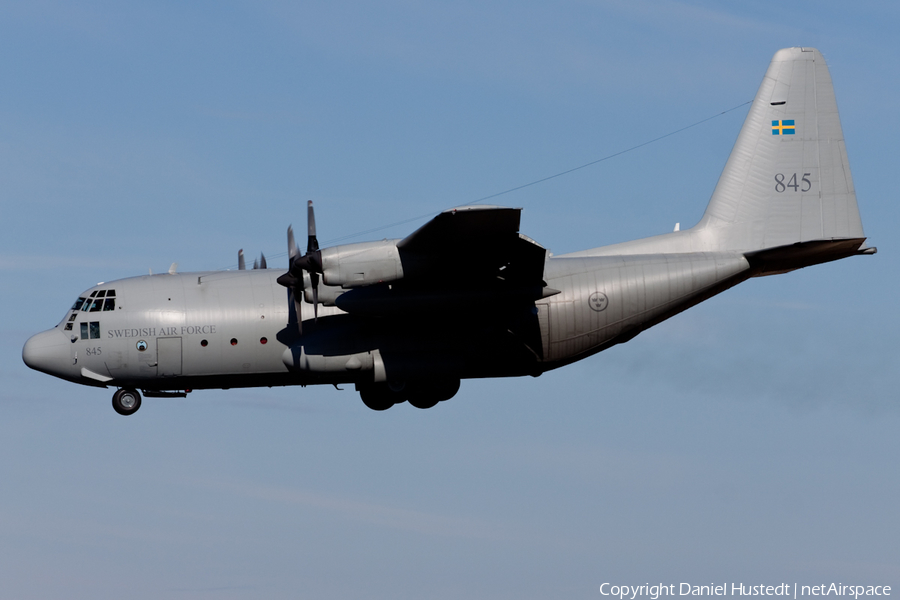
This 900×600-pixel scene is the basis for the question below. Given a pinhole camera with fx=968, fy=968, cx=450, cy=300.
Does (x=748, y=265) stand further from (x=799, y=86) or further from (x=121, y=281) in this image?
(x=121, y=281)

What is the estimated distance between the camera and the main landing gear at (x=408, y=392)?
20.0 metres

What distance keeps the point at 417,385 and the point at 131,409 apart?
19.6 feet

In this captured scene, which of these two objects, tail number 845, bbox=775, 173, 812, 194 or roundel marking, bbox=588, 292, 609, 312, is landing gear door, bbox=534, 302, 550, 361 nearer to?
roundel marking, bbox=588, 292, 609, 312

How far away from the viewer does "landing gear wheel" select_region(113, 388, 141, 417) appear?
2011 cm

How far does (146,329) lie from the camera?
1950 centimetres

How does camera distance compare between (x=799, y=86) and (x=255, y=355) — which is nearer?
(x=255, y=355)

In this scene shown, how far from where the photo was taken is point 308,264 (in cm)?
1778

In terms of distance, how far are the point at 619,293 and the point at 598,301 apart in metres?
0.49

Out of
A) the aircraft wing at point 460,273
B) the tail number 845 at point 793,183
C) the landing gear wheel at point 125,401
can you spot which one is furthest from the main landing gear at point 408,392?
the tail number 845 at point 793,183

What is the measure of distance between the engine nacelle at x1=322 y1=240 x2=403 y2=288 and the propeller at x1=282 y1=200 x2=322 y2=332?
316mm

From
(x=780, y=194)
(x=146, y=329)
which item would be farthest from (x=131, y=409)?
(x=780, y=194)

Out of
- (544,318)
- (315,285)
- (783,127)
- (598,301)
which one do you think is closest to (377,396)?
(315,285)

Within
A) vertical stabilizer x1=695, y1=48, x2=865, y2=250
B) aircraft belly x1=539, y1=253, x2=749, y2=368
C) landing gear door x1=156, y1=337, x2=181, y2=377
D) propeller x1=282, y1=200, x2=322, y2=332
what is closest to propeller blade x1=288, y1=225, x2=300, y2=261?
propeller x1=282, y1=200, x2=322, y2=332

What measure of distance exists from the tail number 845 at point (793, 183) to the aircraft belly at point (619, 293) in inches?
80.0
